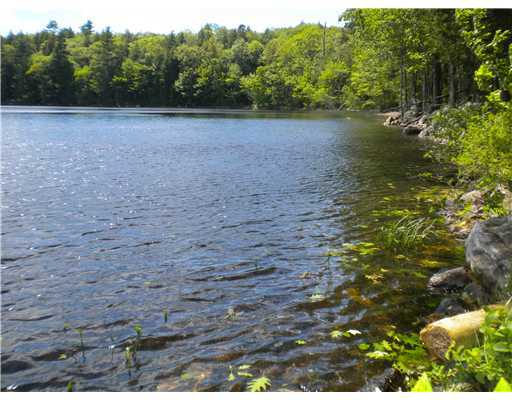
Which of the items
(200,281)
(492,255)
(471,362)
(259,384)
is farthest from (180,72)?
(471,362)

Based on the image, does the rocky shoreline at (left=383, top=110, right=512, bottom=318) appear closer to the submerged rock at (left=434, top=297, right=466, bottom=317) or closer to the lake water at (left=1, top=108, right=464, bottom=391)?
the submerged rock at (left=434, top=297, right=466, bottom=317)

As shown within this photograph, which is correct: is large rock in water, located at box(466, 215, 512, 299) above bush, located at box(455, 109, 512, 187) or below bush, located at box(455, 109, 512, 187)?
below

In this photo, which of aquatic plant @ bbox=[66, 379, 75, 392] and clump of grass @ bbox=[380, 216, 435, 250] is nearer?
aquatic plant @ bbox=[66, 379, 75, 392]

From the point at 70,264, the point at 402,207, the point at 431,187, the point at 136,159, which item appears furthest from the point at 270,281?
the point at 136,159

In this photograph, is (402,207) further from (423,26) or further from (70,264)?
(423,26)

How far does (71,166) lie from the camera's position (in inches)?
1043

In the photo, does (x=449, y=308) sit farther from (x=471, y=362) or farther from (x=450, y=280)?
(x=471, y=362)

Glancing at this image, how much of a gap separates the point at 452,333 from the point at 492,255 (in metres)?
2.58

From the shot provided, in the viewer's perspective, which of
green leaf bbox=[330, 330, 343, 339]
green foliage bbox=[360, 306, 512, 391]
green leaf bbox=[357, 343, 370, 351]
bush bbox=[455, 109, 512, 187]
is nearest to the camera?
green foliage bbox=[360, 306, 512, 391]

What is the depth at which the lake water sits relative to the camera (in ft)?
22.8

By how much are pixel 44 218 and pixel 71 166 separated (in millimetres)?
12057

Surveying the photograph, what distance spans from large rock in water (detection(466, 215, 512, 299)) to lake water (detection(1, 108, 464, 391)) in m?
1.13

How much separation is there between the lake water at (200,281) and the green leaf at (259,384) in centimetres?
13

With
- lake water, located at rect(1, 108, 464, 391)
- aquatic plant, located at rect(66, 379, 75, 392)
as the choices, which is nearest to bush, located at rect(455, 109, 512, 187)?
lake water, located at rect(1, 108, 464, 391)
